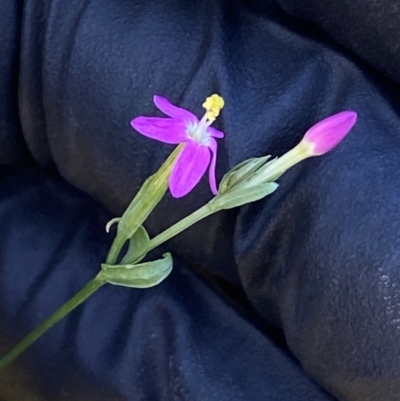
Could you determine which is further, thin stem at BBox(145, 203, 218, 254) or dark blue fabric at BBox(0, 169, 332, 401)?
dark blue fabric at BBox(0, 169, 332, 401)

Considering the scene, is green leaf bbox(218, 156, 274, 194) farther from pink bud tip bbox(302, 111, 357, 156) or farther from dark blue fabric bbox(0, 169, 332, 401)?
dark blue fabric bbox(0, 169, 332, 401)

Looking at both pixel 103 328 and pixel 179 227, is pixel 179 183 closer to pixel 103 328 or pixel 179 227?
pixel 179 227

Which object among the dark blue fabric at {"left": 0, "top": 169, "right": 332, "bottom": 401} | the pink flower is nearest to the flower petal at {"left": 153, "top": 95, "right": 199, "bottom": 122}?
the pink flower

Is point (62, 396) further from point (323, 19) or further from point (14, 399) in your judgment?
point (323, 19)

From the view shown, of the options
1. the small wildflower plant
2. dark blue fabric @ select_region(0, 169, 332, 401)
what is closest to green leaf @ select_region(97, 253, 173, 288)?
the small wildflower plant

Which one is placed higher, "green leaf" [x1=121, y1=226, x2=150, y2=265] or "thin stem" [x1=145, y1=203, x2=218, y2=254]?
"thin stem" [x1=145, y1=203, x2=218, y2=254]

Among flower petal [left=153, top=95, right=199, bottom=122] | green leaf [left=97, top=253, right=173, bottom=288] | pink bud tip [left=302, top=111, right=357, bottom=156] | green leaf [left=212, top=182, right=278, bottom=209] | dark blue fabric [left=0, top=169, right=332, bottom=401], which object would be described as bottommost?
dark blue fabric [left=0, top=169, right=332, bottom=401]

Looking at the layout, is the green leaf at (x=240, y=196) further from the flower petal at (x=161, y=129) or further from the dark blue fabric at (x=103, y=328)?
the dark blue fabric at (x=103, y=328)
